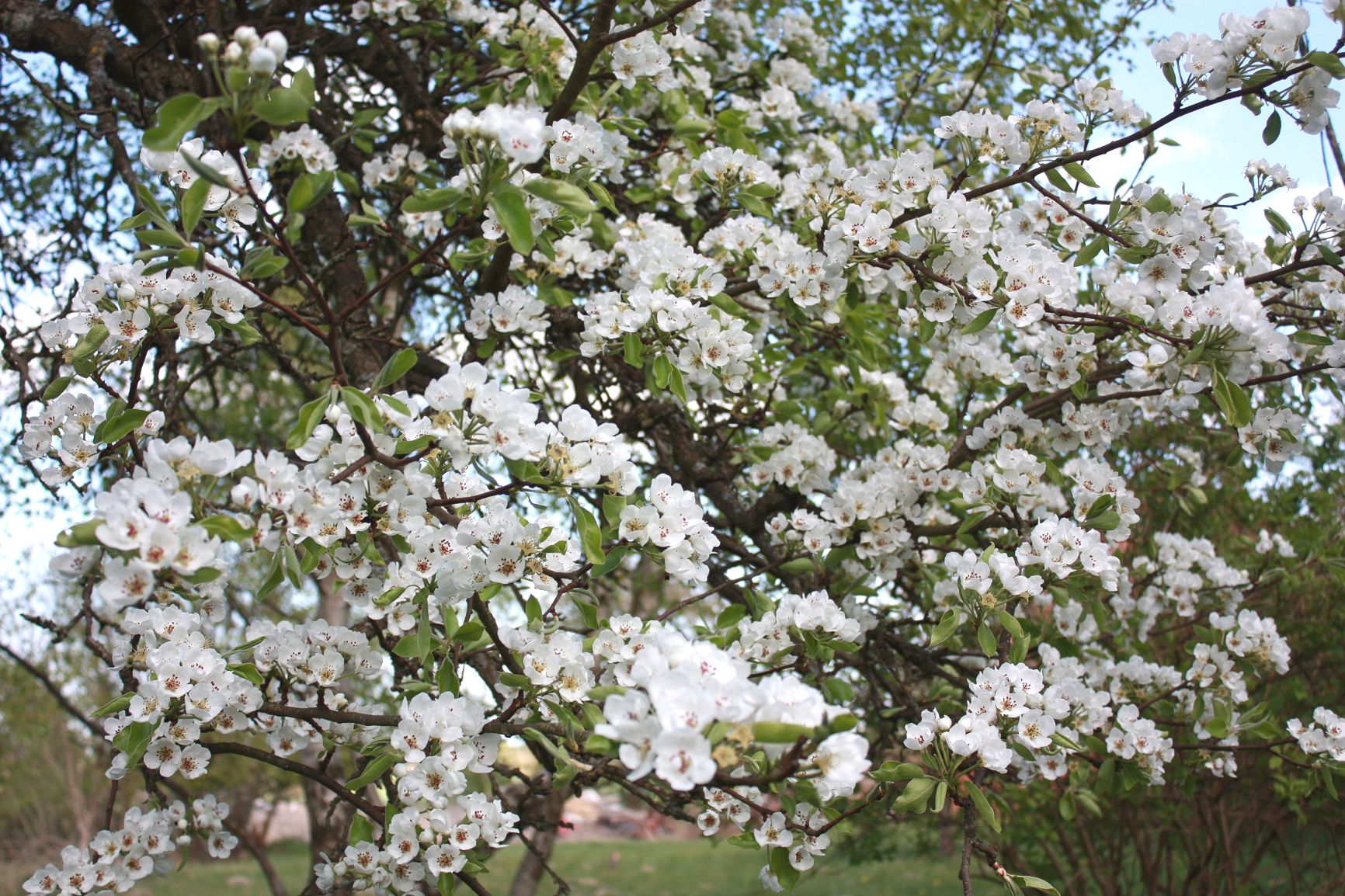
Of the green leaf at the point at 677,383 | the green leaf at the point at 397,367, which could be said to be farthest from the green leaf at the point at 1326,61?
the green leaf at the point at 397,367

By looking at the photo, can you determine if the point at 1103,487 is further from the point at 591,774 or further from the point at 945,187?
the point at 591,774

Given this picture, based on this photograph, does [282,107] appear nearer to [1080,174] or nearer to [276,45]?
[276,45]

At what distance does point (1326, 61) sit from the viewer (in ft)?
5.83

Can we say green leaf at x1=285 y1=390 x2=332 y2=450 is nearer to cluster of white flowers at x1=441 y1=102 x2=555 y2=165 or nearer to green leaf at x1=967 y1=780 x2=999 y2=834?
cluster of white flowers at x1=441 y1=102 x2=555 y2=165

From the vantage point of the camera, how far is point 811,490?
2.72m

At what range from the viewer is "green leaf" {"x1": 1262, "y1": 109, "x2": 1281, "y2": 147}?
6.45ft

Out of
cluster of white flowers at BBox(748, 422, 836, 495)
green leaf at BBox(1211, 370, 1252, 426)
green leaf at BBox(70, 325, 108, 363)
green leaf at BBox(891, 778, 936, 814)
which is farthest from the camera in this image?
cluster of white flowers at BBox(748, 422, 836, 495)

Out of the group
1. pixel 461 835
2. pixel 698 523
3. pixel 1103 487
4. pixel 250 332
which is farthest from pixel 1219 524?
pixel 250 332

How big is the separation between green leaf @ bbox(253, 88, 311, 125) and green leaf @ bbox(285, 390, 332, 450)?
1.36 ft

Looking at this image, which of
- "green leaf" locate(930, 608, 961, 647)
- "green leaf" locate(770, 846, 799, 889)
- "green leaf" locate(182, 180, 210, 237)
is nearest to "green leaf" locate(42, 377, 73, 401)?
"green leaf" locate(182, 180, 210, 237)

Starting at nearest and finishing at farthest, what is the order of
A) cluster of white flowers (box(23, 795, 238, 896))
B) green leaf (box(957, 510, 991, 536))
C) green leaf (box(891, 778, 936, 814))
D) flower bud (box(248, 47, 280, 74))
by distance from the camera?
flower bud (box(248, 47, 280, 74)) → green leaf (box(891, 778, 936, 814)) → cluster of white flowers (box(23, 795, 238, 896)) → green leaf (box(957, 510, 991, 536))

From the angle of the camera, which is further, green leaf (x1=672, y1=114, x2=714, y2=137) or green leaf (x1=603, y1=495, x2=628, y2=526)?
green leaf (x1=672, y1=114, x2=714, y2=137)

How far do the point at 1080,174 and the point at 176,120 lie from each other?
181 cm

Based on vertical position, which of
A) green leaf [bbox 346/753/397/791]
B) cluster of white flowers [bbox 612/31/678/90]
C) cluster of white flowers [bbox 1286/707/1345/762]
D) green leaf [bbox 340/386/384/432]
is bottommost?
green leaf [bbox 346/753/397/791]
